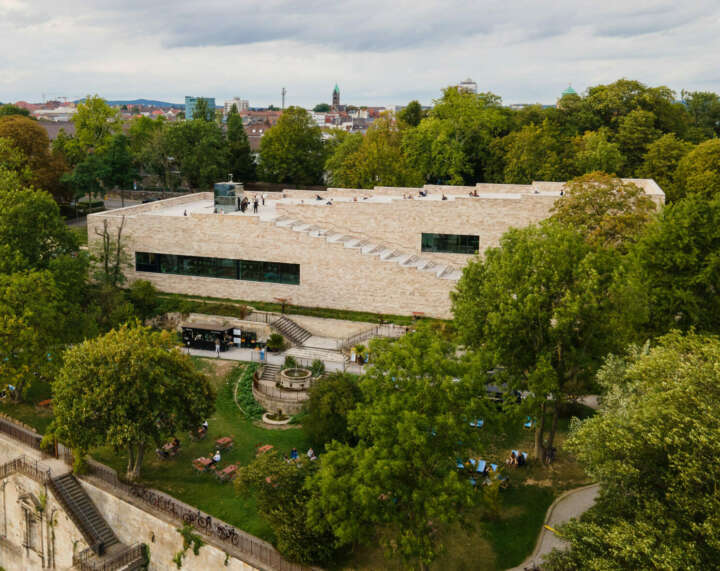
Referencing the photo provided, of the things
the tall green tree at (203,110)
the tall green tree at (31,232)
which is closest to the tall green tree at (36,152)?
the tall green tree at (31,232)

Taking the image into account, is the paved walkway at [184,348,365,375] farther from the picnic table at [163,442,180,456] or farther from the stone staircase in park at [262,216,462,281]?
the stone staircase in park at [262,216,462,281]

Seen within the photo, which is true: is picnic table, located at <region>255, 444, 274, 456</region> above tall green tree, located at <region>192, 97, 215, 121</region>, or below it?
below

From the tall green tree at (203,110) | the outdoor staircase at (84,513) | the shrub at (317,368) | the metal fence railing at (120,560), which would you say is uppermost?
the tall green tree at (203,110)

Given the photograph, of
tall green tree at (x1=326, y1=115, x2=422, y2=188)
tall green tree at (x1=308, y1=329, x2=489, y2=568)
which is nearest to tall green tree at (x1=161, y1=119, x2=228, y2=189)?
tall green tree at (x1=326, y1=115, x2=422, y2=188)

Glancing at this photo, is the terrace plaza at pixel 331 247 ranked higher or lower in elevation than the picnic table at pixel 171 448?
higher

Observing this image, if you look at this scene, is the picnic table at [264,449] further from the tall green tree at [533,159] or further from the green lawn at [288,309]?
the tall green tree at [533,159]

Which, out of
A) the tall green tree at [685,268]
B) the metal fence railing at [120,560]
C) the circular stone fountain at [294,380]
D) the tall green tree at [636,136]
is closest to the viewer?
the metal fence railing at [120,560]
